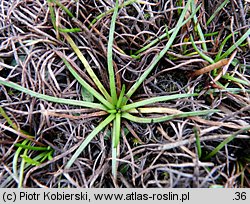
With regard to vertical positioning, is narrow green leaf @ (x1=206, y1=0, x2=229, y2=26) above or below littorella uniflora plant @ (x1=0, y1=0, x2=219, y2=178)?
above

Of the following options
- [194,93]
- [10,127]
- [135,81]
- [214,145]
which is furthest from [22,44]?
[214,145]

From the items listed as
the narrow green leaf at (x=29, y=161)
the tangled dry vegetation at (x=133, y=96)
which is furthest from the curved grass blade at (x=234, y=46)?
the narrow green leaf at (x=29, y=161)

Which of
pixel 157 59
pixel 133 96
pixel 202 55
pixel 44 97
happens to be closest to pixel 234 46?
pixel 202 55

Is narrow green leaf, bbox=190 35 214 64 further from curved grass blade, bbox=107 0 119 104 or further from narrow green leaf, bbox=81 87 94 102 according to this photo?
narrow green leaf, bbox=81 87 94 102
